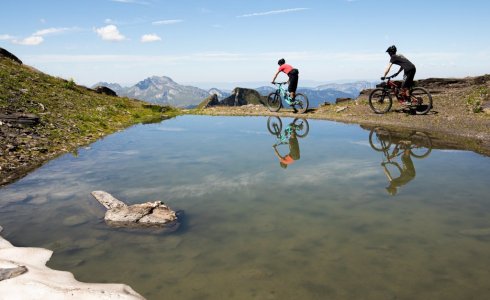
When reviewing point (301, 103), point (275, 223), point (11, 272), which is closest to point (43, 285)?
point (11, 272)

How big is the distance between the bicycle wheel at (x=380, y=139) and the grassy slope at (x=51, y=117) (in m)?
13.7

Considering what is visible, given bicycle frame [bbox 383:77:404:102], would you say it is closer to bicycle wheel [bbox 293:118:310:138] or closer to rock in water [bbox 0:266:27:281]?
bicycle wheel [bbox 293:118:310:138]

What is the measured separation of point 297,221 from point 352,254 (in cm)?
168

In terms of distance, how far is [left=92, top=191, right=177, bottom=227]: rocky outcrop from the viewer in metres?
7.78

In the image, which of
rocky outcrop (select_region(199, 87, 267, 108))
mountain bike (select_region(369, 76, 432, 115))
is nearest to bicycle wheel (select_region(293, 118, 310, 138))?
mountain bike (select_region(369, 76, 432, 115))


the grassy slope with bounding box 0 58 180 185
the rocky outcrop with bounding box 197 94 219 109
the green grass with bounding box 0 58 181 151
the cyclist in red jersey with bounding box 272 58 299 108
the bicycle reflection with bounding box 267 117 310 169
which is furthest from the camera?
the rocky outcrop with bounding box 197 94 219 109

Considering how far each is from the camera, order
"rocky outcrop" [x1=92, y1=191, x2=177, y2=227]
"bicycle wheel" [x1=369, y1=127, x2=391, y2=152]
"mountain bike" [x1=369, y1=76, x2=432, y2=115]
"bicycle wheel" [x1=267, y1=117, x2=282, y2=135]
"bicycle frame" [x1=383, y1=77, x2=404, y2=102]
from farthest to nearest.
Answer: "bicycle frame" [x1=383, y1=77, x2=404, y2=102] < "mountain bike" [x1=369, y1=76, x2=432, y2=115] < "bicycle wheel" [x1=267, y1=117, x2=282, y2=135] < "bicycle wheel" [x1=369, y1=127, x2=391, y2=152] < "rocky outcrop" [x1=92, y1=191, x2=177, y2=227]

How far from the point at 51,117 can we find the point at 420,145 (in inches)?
737

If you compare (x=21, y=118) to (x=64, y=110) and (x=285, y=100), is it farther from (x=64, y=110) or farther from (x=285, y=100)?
(x=285, y=100)

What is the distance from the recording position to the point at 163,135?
20.3 meters

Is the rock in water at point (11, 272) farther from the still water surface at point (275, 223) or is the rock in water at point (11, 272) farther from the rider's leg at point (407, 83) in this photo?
the rider's leg at point (407, 83)

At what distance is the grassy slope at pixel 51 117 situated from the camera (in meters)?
13.3

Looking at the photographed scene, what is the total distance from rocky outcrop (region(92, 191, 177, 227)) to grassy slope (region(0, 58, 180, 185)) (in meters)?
5.11

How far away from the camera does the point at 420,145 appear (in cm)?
1582
